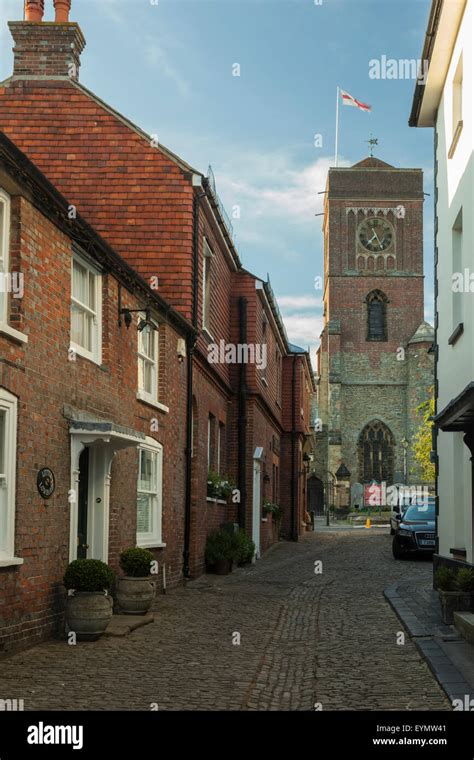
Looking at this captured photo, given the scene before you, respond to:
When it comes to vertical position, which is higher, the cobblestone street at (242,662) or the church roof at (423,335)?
the church roof at (423,335)

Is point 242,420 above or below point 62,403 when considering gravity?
above

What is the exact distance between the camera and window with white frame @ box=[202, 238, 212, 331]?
20.5m

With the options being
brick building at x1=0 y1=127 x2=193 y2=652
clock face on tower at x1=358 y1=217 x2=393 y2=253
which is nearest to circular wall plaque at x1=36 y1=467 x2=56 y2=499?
brick building at x1=0 y1=127 x2=193 y2=652

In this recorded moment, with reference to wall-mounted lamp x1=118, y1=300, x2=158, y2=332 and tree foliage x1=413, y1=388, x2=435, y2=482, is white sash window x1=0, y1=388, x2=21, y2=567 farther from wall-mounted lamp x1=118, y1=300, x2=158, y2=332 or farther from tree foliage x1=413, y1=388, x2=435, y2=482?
tree foliage x1=413, y1=388, x2=435, y2=482

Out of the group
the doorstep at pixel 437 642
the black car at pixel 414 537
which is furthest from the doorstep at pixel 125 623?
the black car at pixel 414 537

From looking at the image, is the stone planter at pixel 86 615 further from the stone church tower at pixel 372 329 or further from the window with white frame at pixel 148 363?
the stone church tower at pixel 372 329

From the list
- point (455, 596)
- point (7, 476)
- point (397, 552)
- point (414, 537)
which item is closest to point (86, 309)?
point (7, 476)

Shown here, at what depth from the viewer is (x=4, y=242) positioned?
9844 mm

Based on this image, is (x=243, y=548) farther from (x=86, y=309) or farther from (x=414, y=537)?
(x=86, y=309)

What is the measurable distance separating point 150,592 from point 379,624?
9.73 feet

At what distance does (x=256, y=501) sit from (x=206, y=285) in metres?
7.92

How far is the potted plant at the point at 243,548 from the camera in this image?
2164 centimetres

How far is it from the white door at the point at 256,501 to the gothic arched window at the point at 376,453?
4196 centimetres
